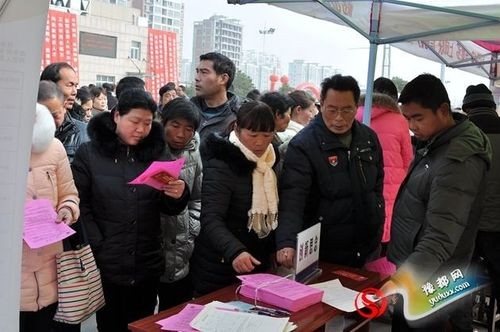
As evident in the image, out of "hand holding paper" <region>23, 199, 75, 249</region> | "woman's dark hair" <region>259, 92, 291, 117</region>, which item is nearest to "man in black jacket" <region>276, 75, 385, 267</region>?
"hand holding paper" <region>23, 199, 75, 249</region>

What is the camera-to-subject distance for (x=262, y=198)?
1.76 m

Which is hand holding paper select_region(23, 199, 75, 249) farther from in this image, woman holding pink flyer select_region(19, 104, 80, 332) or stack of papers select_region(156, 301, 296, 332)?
stack of papers select_region(156, 301, 296, 332)

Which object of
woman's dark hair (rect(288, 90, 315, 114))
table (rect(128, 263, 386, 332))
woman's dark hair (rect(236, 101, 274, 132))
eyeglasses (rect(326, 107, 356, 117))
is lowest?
table (rect(128, 263, 386, 332))

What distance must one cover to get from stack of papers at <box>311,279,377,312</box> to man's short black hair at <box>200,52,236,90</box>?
1549 millimetres

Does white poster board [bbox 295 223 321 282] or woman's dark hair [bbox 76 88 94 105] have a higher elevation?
woman's dark hair [bbox 76 88 94 105]

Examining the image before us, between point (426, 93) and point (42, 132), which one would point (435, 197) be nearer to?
point (426, 93)

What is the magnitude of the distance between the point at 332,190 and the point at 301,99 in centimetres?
183

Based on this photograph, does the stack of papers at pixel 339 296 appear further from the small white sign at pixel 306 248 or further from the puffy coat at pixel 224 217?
the puffy coat at pixel 224 217

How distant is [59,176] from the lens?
1.70 m

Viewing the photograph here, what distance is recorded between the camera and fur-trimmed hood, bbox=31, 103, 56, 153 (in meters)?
1.59

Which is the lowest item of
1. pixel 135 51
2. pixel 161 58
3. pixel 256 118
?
pixel 256 118

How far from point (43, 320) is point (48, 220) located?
39cm

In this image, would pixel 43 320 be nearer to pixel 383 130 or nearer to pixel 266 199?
pixel 266 199

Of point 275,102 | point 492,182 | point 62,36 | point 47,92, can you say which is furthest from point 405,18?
point 62,36
